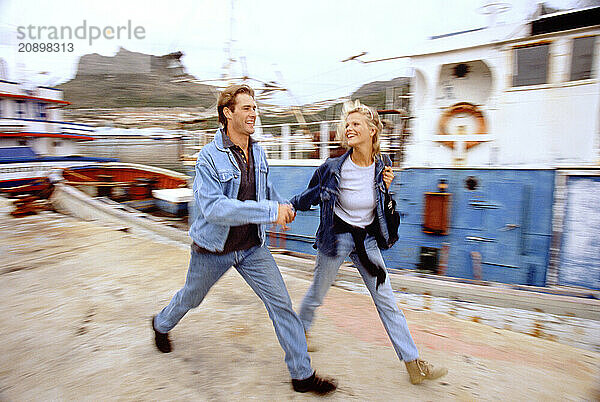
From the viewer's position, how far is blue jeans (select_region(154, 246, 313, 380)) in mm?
2150

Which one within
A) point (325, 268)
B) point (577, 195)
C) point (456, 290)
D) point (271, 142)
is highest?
point (271, 142)

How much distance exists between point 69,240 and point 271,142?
A: 17.4 ft

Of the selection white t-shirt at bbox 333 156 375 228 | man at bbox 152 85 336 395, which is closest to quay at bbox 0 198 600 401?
man at bbox 152 85 336 395

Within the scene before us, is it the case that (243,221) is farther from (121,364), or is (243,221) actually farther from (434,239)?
(434,239)

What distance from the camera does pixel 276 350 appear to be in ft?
8.82

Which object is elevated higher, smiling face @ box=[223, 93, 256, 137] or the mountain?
the mountain

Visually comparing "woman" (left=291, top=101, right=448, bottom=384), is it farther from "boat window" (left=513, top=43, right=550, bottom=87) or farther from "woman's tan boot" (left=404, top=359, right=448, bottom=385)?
"boat window" (left=513, top=43, right=550, bottom=87)

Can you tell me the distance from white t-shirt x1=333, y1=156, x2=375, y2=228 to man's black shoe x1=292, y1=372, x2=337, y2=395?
98 centimetres

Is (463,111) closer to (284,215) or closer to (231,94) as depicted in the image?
(231,94)

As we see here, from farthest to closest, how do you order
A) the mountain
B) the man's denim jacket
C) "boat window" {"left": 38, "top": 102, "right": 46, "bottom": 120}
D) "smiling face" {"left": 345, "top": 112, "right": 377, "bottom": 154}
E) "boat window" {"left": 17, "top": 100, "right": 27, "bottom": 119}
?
the mountain
"boat window" {"left": 38, "top": 102, "right": 46, "bottom": 120}
"boat window" {"left": 17, "top": 100, "right": 27, "bottom": 119}
"smiling face" {"left": 345, "top": 112, "right": 377, "bottom": 154}
the man's denim jacket

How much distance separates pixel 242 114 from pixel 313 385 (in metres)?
1.67

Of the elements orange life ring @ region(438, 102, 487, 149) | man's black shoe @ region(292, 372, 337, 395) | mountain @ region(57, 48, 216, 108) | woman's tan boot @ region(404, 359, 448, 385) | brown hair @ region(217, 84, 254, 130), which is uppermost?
mountain @ region(57, 48, 216, 108)

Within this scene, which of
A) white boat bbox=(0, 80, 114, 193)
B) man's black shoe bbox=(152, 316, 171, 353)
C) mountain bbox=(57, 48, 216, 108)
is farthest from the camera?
mountain bbox=(57, 48, 216, 108)

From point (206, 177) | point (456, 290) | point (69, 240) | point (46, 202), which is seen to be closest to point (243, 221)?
point (206, 177)
